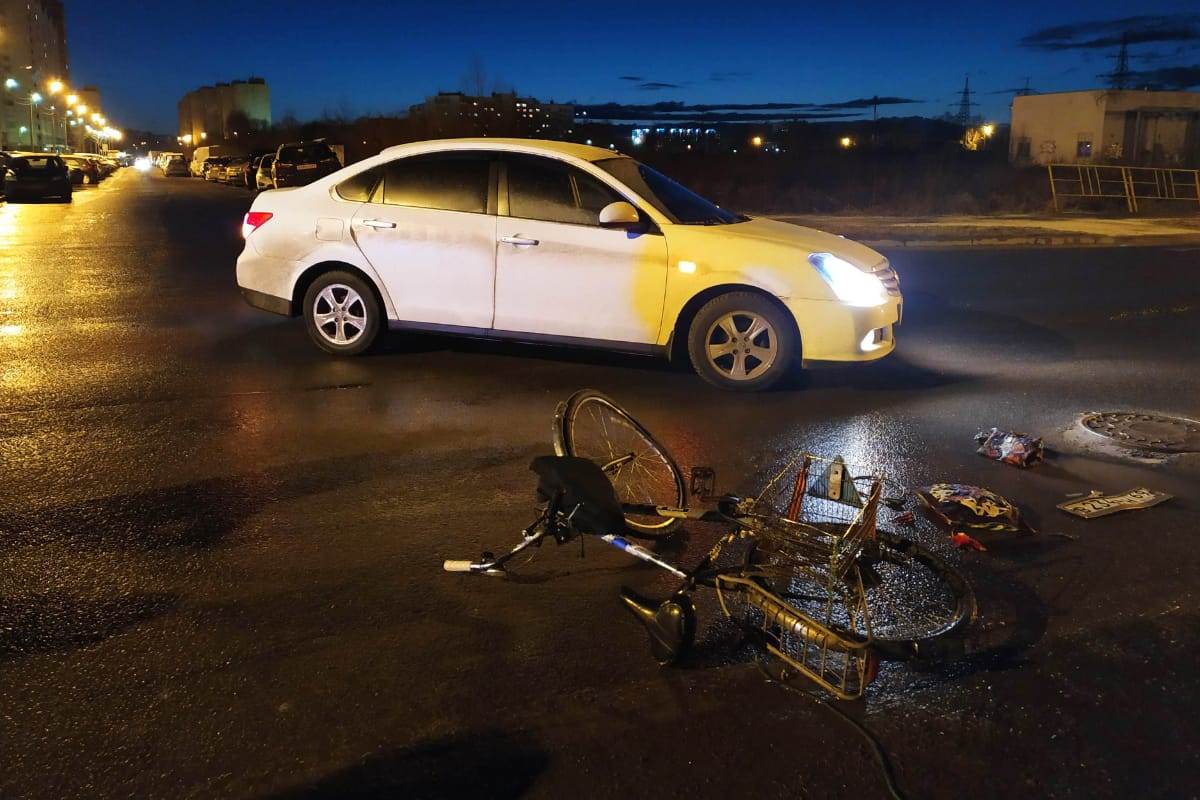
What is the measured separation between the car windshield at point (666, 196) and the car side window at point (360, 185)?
6.02 ft

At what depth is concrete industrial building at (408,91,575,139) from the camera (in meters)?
60.0

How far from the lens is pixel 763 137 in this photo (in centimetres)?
11662

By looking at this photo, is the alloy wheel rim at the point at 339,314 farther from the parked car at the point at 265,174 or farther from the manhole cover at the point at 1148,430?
the parked car at the point at 265,174

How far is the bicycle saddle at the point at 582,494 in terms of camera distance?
150 inches

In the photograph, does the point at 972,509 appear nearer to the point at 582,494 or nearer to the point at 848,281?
the point at 582,494

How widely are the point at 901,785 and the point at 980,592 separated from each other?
148 cm

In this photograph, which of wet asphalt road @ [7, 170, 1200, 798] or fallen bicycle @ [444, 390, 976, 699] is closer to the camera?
wet asphalt road @ [7, 170, 1200, 798]

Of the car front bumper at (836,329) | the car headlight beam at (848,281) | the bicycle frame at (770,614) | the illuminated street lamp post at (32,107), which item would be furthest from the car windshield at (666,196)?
the illuminated street lamp post at (32,107)

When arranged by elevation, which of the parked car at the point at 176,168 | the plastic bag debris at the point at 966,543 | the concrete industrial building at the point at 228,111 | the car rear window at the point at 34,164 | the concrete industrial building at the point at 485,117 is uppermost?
the concrete industrial building at the point at 228,111

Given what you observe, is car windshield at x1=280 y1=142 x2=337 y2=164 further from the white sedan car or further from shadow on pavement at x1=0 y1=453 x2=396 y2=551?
shadow on pavement at x1=0 y1=453 x2=396 y2=551

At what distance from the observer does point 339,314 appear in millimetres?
8320

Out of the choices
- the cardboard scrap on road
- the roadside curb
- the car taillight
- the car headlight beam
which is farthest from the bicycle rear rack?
the roadside curb

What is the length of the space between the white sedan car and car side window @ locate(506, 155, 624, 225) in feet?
0.04

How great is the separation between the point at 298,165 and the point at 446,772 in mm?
35831
